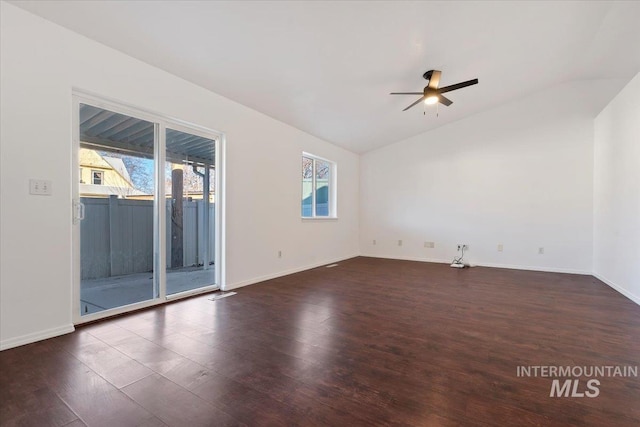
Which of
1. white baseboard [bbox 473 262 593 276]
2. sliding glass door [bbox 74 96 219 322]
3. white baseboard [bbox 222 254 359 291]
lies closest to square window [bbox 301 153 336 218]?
white baseboard [bbox 222 254 359 291]

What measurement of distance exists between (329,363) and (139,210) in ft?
8.36

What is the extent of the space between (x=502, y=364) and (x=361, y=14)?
3103 millimetres

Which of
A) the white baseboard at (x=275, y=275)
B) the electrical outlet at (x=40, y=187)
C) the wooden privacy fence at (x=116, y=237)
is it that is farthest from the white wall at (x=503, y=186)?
the electrical outlet at (x=40, y=187)

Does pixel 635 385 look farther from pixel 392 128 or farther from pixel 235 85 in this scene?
pixel 392 128

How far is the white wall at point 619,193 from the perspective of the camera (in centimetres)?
348

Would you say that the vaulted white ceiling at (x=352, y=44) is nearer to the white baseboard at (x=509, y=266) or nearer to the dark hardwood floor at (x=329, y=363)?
the dark hardwood floor at (x=329, y=363)

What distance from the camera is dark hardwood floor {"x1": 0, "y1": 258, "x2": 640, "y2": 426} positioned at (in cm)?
146

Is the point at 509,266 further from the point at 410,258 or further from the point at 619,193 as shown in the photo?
the point at 619,193

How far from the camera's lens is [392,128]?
19.6ft

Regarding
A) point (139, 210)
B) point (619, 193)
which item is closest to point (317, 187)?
point (139, 210)

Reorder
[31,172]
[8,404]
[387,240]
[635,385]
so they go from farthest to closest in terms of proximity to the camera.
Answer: [387,240] → [31,172] → [635,385] → [8,404]

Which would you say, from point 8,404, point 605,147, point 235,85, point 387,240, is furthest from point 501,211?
point 8,404

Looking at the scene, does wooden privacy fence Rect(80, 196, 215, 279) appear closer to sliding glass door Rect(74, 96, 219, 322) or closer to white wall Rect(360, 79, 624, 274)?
sliding glass door Rect(74, 96, 219, 322)

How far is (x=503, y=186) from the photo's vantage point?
5.68 metres
